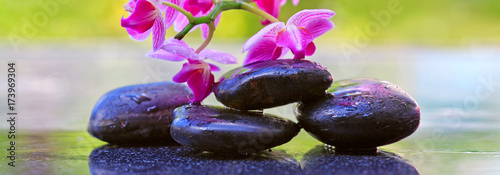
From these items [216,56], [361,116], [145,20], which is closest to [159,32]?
[145,20]

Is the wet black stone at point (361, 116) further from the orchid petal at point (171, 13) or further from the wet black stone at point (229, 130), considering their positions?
the orchid petal at point (171, 13)

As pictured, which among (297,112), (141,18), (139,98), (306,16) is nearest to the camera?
(141,18)

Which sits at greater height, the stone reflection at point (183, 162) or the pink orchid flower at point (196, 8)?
the pink orchid flower at point (196, 8)

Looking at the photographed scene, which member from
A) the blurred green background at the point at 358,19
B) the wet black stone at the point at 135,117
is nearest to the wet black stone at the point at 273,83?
the wet black stone at the point at 135,117

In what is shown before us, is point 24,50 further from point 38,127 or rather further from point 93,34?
point 38,127

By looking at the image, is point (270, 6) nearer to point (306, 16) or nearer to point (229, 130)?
point (306, 16)

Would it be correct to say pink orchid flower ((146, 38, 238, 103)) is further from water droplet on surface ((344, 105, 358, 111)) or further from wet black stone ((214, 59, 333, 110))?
water droplet on surface ((344, 105, 358, 111))
